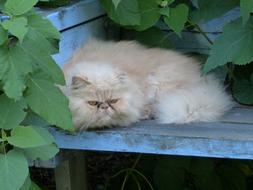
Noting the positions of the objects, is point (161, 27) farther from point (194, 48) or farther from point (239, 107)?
point (239, 107)

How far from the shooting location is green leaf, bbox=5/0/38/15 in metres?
1.80

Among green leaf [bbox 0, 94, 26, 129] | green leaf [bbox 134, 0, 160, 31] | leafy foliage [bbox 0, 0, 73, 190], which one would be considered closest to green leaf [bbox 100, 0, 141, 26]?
green leaf [bbox 134, 0, 160, 31]

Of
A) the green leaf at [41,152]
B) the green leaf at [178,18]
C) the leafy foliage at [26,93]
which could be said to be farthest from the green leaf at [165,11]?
the green leaf at [41,152]

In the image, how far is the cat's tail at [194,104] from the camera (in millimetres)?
2148

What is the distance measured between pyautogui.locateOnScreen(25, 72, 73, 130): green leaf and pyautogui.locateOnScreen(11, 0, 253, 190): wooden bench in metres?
0.27

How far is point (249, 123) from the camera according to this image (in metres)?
2.14

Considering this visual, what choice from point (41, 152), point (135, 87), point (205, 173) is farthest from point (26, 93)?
point (205, 173)

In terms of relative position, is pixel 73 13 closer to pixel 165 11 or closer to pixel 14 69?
pixel 165 11

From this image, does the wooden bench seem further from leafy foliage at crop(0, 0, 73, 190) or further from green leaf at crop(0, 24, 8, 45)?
green leaf at crop(0, 24, 8, 45)

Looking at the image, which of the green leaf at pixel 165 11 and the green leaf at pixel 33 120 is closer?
the green leaf at pixel 33 120

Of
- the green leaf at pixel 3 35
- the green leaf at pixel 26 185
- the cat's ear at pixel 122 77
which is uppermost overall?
the green leaf at pixel 3 35

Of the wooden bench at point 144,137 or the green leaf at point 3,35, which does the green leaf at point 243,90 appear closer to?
the wooden bench at point 144,137

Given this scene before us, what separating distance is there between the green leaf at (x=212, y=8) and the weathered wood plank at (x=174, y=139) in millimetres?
492

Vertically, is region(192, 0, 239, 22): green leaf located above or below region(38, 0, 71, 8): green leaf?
below
